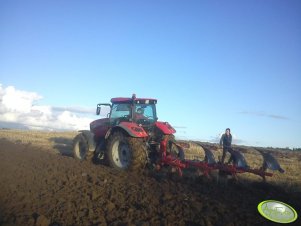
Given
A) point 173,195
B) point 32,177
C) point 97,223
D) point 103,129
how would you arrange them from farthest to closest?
point 103,129 → point 32,177 → point 173,195 → point 97,223

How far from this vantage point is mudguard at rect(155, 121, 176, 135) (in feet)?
34.5

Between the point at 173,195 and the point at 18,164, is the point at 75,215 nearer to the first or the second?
the point at 173,195

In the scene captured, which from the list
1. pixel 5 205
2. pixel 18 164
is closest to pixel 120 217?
pixel 5 205

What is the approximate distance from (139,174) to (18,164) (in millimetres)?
3911

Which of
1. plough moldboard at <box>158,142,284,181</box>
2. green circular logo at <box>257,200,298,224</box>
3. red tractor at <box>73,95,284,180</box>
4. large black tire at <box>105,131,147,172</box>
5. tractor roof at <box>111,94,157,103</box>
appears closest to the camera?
green circular logo at <box>257,200,298,224</box>

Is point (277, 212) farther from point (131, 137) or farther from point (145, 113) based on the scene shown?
point (145, 113)

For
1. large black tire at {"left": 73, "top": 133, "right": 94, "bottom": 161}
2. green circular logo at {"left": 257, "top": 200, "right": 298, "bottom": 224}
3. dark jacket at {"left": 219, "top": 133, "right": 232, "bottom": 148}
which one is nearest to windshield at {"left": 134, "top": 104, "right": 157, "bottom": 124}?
large black tire at {"left": 73, "top": 133, "right": 94, "bottom": 161}

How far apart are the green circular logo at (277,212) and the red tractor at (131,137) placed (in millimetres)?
4178

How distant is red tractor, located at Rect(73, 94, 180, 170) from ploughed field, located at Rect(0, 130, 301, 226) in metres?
0.69

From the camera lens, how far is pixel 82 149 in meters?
12.6

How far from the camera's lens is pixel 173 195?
698cm

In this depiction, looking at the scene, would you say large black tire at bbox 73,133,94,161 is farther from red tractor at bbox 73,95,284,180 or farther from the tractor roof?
the tractor roof

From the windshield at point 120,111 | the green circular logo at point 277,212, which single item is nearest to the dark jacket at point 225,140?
the windshield at point 120,111

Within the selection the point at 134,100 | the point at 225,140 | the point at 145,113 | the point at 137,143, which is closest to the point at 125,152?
the point at 137,143
